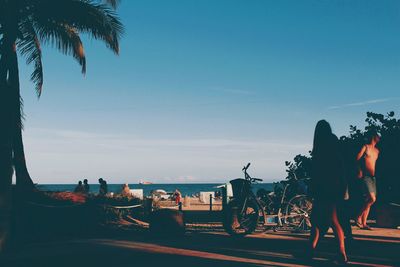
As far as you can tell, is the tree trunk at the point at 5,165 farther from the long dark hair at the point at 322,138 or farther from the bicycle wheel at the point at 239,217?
the long dark hair at the point at 322,138

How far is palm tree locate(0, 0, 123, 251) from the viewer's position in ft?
29.9

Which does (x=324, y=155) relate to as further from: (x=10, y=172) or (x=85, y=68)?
(x=85, y=68)

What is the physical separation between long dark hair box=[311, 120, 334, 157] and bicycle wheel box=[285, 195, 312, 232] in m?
4.54

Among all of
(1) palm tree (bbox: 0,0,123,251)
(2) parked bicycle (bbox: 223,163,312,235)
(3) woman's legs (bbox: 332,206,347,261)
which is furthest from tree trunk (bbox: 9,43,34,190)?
(3) woman's legs (bbox: 332,206,347,261)

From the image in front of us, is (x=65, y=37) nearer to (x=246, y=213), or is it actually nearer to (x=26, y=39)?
(x=26, y=39)

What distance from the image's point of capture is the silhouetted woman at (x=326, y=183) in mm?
6848

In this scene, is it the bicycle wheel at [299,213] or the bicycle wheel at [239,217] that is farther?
the bicycle wheel at [299,213]

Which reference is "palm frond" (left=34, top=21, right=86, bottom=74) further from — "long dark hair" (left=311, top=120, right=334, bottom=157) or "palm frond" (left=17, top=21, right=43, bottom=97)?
"long dark hair" (left=311, top=120, right=334, bottom=157)

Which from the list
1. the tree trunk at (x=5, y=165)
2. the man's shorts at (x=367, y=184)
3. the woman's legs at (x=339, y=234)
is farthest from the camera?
the man's shorts at (x=367, y=184)

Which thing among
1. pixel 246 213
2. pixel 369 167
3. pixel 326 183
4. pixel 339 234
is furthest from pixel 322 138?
pixel 369 167

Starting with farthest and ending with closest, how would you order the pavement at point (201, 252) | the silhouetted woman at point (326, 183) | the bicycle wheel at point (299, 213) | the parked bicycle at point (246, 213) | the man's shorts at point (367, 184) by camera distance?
the bicycle wheel at point (299, 213) < the man's shorts at point (367, 184) < the parked bicycle at point (246, 213) < the pavement at point (201, 252) < the silhouetted woman at point (326, 183)

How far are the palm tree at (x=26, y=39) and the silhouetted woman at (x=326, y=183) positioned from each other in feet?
18.3

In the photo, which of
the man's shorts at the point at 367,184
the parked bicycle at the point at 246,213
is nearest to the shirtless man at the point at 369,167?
the man's shorts at the point at 367,184

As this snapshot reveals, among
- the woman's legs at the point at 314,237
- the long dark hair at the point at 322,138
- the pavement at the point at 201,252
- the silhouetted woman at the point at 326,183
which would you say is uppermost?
the long dark hair at the point at 322,138
